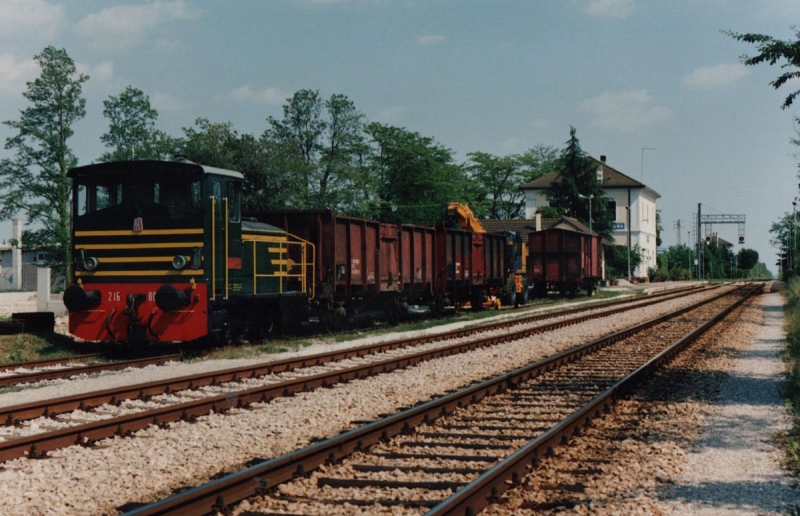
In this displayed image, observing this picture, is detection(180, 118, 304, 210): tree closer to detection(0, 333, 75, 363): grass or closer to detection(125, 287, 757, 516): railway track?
detection(0, 333, 75, 363): grass

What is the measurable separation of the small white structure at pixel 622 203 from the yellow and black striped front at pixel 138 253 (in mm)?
74461

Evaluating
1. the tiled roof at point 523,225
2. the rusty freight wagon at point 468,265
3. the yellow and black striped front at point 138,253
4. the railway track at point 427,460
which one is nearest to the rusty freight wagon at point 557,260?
the rusty freight wagon at point 468,265

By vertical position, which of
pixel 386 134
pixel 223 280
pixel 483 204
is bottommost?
pixel 223 280

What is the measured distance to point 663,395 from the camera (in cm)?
1062

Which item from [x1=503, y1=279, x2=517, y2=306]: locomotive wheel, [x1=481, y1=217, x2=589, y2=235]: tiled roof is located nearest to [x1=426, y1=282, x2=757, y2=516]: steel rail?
[x1=503, y1=279, x2=517, y2=306]: locomotive wheel

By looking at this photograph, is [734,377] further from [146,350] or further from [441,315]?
[441,315]

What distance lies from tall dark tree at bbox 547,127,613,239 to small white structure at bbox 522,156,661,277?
3.45 metres

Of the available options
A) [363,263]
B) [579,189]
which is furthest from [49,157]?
[579,189]

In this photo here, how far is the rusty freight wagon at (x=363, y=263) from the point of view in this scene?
18.2 m

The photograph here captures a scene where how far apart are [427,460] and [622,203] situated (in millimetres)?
85743

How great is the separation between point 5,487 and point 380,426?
3.20 meters

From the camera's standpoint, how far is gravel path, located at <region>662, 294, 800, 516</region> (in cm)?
579

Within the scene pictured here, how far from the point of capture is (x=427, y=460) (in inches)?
269

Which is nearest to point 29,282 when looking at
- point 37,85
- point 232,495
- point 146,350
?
point 37,85
